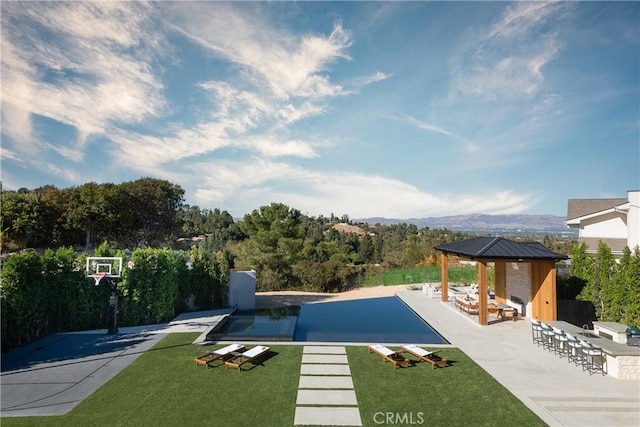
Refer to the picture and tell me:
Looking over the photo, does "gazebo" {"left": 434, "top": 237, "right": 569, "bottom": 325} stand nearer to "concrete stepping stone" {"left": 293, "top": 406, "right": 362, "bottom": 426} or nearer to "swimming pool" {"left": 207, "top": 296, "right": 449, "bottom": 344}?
"swimming pool" {"left": 207, "top": 296, "right": 449, "bottom": 344}

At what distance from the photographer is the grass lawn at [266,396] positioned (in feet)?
23.0

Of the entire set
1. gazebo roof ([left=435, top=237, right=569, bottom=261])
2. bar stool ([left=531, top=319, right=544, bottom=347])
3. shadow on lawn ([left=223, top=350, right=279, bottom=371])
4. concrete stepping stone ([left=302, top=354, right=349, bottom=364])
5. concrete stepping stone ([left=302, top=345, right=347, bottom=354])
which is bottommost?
shadow on lawn ([left=223, top=350, right=279, bottom=371])

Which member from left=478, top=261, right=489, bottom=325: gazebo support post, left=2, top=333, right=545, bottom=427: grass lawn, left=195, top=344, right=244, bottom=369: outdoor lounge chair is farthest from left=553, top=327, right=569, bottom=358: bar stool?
left=195, top=344, right=244, bottom=369: outdoor lounge chair

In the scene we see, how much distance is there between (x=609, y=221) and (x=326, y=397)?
21586 millimetres

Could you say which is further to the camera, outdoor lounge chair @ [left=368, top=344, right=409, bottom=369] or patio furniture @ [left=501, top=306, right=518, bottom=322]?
patio furniture @ [left=501, top=306, right=518, bottom=322]

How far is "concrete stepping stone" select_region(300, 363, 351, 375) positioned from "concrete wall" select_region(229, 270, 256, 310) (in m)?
8.92

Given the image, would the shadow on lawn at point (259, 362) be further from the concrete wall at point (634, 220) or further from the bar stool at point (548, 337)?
the concrete wall at point (634, 220)

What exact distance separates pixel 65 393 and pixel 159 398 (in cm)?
233

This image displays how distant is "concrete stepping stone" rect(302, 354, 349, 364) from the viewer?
10.2 m

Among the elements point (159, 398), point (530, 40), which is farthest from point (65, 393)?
point (530, 40)

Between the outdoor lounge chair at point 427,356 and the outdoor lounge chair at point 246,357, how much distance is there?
170 inches

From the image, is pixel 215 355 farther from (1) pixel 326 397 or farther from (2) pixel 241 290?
(2) pixel 241 290

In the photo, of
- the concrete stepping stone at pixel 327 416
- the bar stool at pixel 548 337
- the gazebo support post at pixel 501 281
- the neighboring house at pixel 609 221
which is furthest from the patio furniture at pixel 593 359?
the neighboring house at pixel 609 221

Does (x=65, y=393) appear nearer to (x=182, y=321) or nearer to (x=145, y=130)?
(x=182, y=321)
